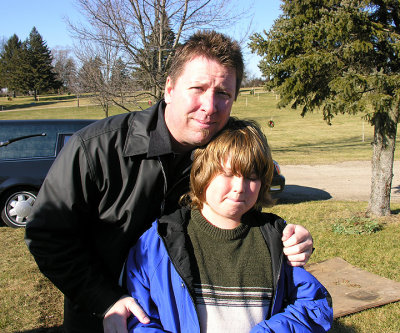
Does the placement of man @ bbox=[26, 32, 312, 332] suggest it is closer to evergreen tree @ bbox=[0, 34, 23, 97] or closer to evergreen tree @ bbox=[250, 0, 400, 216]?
evergreen tree @ bbox=[250, 0, 400, 216]

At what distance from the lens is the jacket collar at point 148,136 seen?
1.76m

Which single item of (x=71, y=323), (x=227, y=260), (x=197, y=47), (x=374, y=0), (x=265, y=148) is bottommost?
(x=71, y=323)

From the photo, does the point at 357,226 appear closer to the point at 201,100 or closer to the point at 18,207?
the point at 201,100

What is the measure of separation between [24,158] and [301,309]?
569 cm

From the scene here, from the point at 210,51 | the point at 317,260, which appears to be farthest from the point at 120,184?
the point at 317,260

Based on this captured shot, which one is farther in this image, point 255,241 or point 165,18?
point 165,18

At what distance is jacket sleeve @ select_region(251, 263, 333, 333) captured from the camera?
1571mm

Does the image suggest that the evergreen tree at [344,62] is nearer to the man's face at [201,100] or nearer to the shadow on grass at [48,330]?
the man's face at [201,100]

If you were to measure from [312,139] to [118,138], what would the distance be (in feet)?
69.1

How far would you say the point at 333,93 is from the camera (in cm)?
605

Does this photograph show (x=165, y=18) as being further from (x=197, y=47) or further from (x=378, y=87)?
(x=197, y=47)

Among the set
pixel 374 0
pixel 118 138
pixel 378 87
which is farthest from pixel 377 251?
pixel 118 138

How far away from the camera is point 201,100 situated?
1.77 metres

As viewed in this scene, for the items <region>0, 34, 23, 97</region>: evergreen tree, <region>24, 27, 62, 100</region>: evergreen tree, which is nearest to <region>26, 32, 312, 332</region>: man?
<region>24, 27, 62, 100</region>: evergreen tree
